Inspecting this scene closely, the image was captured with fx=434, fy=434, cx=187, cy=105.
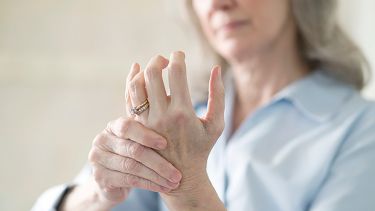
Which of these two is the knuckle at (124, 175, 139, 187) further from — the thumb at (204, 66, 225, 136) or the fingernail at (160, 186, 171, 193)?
the thumb at (204, 66, 225, 136)

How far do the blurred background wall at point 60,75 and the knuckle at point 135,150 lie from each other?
748 mm

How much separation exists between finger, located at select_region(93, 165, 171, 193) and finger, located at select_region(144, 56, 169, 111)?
0.13 m

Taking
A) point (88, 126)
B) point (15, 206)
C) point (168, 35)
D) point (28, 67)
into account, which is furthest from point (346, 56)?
point (15, 206)

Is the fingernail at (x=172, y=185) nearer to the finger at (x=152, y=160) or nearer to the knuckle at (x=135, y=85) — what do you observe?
the finger at (x=152, y=160)

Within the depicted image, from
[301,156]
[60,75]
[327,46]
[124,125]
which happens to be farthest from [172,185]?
[60,75]

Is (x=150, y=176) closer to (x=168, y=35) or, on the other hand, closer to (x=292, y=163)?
(x=292, y=163)

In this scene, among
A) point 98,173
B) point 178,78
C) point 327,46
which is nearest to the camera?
point 178,78

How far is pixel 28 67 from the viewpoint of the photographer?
139 cm

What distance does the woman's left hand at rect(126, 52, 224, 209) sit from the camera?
0.64 m

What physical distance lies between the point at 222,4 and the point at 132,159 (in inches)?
19.9

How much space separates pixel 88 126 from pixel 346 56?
32.1 inches

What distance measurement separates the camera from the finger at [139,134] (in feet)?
2.10

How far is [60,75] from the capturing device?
1.41m

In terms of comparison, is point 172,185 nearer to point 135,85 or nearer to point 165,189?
point 165,189
